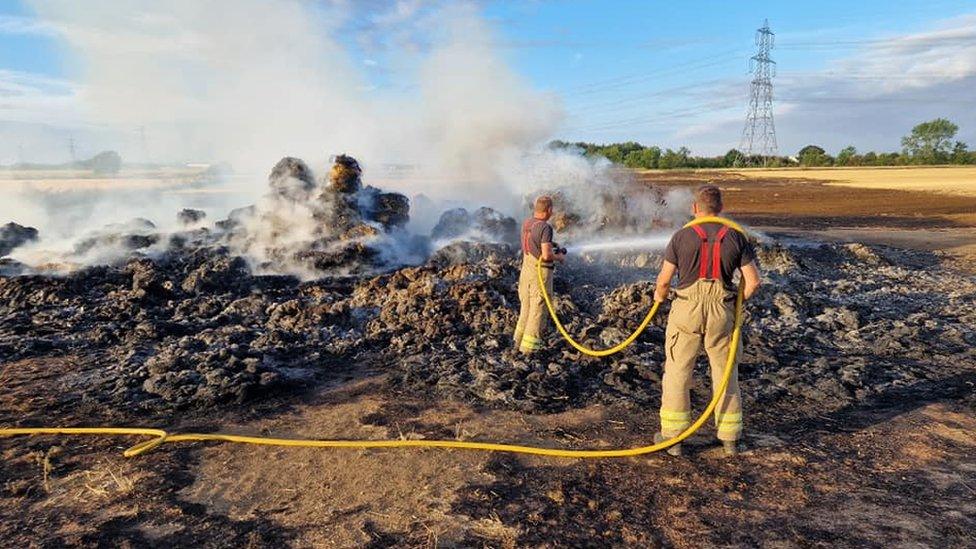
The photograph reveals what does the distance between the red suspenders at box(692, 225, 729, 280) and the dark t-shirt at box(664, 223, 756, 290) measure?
0.02 m

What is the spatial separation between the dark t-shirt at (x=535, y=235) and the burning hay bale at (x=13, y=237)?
13.5 m

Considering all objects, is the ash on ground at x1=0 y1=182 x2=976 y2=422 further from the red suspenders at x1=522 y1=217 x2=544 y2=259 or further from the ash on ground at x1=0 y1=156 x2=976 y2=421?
the red suspenders at x1=522 y1=217 x2=544 y2=259

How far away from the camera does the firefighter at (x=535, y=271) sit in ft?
23.2

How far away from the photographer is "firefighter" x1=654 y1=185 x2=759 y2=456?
451 centimetres

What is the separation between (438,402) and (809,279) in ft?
29.1

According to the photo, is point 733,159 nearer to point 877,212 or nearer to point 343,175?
point 877,212

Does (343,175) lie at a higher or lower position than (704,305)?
higher

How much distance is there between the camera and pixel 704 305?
4609mm

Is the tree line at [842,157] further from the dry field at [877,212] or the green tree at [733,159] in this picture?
the dry field at [877,212]

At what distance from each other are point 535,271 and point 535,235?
46 centimetres

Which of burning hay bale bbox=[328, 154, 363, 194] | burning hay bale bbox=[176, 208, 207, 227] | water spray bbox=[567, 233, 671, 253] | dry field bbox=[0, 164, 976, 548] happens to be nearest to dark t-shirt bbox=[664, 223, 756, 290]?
dry field bbox=[0, 164, 976, 548]

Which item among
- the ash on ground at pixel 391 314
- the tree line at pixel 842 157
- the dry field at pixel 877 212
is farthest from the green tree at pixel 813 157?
the ash on ground at pixel 391 314

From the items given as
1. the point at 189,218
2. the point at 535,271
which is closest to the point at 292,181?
the point at 189,218

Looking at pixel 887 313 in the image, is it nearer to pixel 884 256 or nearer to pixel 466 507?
pixel 884 256
